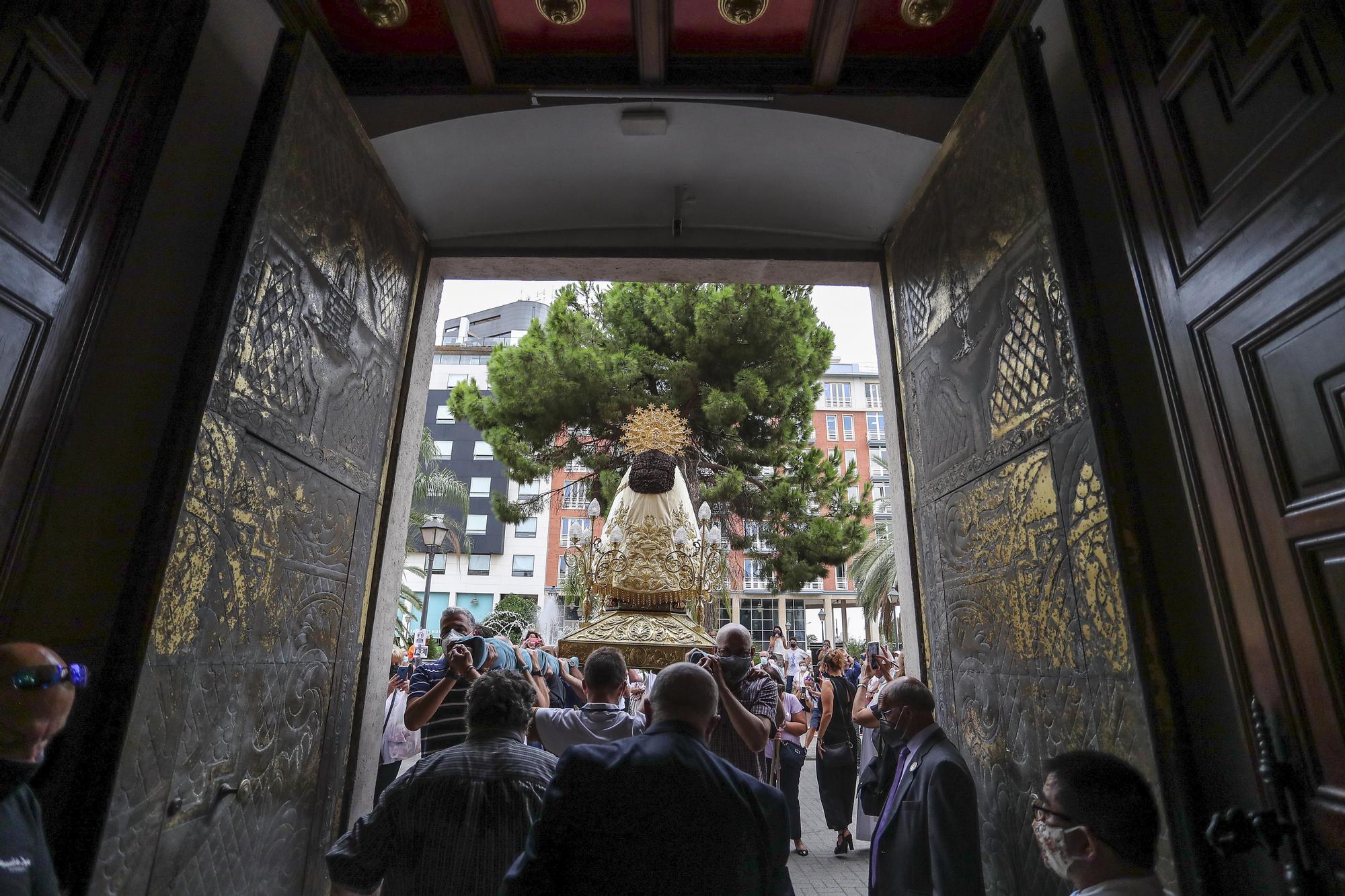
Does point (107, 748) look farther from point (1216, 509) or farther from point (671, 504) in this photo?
point (671, 504)

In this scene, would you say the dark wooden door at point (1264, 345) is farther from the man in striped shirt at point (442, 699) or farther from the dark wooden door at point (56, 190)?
the dark wooden door at point (56, 190)

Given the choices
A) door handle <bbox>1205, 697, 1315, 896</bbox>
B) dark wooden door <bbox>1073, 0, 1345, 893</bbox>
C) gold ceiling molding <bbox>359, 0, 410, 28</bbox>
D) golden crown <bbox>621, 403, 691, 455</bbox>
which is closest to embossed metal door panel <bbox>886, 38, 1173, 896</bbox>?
dark wooden door <bbox>1073, 0, 1345, 893</bbox>

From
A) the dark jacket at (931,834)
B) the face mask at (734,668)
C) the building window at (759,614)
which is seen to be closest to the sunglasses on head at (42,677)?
the dark jacket at (931,834)

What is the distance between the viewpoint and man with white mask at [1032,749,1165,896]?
1.41 m

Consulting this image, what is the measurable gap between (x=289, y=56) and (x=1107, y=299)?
3255 millimetres

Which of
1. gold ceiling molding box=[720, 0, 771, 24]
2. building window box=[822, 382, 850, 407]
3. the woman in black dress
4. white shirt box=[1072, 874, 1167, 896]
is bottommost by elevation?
the woman in black dress

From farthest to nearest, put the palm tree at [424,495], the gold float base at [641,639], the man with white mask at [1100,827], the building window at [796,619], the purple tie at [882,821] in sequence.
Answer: the building window at [796,619] → the palm tree at [424,495] → the gold float base at [641,639] → the purple tie at [882,821] → the man with white mask at [1100,827]

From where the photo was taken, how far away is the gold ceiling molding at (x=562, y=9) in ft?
10.0

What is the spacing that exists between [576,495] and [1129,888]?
18.2m

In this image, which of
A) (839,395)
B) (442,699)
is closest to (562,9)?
(442,699)

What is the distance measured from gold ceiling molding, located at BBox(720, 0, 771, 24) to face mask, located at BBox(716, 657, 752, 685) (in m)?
2.93

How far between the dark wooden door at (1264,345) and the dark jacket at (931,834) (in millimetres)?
640

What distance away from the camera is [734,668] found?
328 centimetres

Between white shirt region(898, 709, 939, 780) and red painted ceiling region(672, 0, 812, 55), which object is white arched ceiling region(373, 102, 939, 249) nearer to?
red painted ceiling region(672, 0, 812, 55)
